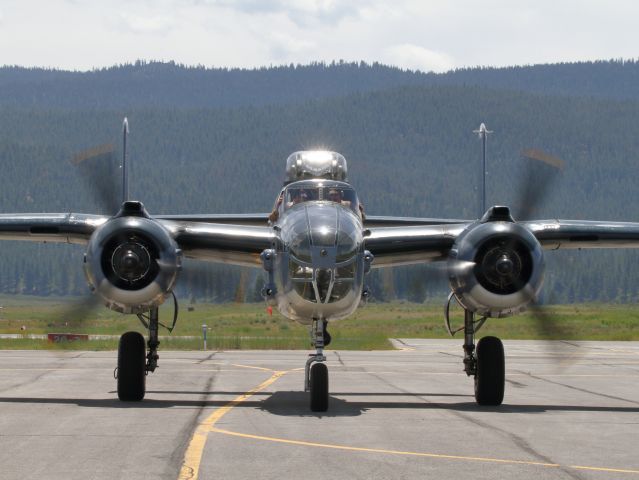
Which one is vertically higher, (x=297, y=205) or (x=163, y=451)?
(x=297, y=205)

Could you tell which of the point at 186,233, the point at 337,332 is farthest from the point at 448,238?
the point at 337,332

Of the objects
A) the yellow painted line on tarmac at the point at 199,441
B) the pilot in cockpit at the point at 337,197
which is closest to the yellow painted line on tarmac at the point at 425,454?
the yellow painted line on tarmac at the point at 199,441

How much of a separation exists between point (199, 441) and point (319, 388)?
14.0ft

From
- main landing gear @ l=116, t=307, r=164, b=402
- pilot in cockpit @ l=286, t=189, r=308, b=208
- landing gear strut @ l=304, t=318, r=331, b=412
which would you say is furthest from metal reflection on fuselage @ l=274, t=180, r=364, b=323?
main landing gear @ l=116, t=307, r=164, b=402

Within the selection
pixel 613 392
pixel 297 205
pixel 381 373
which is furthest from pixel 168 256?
pixel 381 373

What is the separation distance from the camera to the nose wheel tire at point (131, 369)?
21.8 metres

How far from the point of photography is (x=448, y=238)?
22297 mm

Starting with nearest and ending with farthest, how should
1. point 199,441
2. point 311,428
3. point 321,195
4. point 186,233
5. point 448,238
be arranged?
point 199,441
point 311,428
point 321,195
point 186,233
point 448,238

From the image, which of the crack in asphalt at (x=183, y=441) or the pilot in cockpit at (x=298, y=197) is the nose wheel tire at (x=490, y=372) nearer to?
the pilot in cockpit at (x=298, y=197)

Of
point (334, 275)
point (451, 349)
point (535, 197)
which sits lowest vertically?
point (451, 349)

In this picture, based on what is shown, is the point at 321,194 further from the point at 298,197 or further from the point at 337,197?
the point at 298,197

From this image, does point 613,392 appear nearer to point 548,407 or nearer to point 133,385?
point 548,407

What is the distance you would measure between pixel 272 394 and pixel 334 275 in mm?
6019

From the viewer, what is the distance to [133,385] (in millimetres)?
21844
